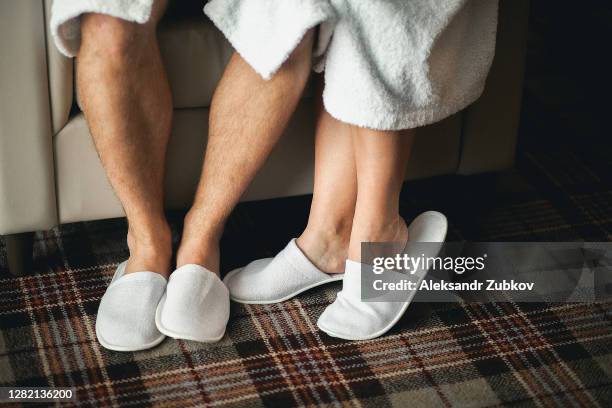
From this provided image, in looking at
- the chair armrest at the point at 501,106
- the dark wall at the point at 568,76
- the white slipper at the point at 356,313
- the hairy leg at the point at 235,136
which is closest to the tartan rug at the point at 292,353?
the white slipper at the point at 356,313

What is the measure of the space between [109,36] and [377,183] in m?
0.42

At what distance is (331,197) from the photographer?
130cm

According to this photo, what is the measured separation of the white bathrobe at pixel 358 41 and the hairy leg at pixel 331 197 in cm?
12

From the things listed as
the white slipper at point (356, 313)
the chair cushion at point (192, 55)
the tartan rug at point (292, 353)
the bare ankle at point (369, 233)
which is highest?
the chair cushion at point (192, 55)

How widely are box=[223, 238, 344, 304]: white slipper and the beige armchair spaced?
0.48ft

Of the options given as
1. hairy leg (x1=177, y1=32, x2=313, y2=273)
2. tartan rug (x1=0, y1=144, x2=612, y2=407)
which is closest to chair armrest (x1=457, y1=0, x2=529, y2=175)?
tartan rug (x1=0, y1=144, x2=612, y2=407)

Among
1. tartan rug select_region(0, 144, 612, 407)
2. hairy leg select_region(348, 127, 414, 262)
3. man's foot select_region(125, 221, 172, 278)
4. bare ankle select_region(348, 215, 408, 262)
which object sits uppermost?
hairy leg select_region(348, 127, 414, 262)

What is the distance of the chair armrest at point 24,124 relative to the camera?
3.87 feet

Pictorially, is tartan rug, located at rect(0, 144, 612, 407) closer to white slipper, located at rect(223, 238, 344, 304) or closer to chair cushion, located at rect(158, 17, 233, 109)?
white slipper, located at rect(223, 238, 344, 304)

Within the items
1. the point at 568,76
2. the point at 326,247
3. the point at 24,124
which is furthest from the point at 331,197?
the point at 568,76

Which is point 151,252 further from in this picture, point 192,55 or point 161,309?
point 192,55

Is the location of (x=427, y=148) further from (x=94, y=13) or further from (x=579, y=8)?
(x=579, y=8)

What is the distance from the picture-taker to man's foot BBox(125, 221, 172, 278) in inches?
50.1

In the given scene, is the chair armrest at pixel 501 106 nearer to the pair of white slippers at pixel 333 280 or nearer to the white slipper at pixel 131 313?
the pair of white slippers at pixel 333 280
